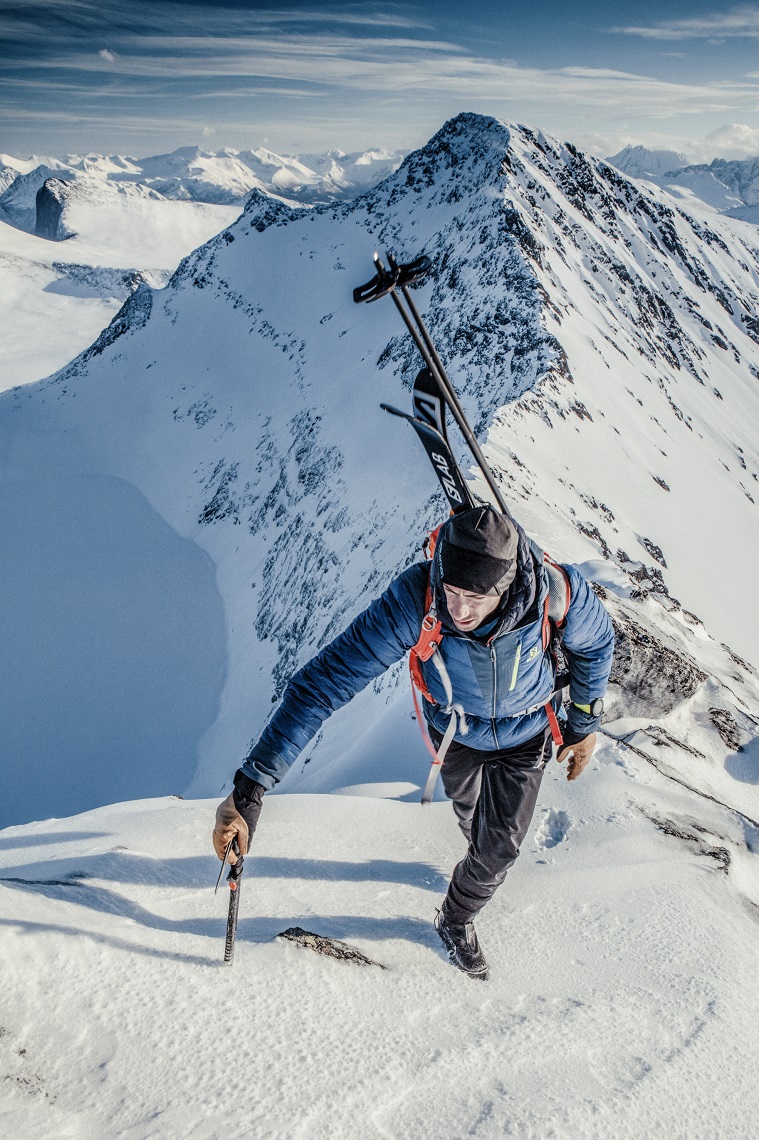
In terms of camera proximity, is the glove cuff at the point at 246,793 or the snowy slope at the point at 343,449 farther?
the snowy slope at the point at 343,449

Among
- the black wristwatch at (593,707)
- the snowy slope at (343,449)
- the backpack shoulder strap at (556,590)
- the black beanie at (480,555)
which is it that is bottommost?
the snowy slope at (343,449)

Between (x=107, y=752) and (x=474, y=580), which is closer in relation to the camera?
(x=474, y=580)

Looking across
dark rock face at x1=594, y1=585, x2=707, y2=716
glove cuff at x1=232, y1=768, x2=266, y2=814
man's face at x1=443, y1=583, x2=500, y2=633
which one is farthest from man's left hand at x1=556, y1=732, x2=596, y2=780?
dark rock face at x1=594, y1=585, x2=707, y2=716

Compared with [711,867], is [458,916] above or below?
above

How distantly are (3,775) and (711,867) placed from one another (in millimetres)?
23048

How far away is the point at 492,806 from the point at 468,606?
4.42 ft

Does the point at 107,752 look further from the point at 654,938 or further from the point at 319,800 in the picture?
the point at 654,938

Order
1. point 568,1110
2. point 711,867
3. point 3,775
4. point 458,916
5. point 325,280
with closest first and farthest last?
point 568,1110 → point 458,916 → point 711,867 → point 3,775 → point 325,280

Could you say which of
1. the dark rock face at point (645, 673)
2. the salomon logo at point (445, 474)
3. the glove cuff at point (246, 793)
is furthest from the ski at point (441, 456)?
the glove cuff at point (246, 793)

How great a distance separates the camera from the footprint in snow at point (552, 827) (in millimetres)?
5004

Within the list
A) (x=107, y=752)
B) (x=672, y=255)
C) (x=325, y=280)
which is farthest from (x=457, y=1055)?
(x=672, y=255)

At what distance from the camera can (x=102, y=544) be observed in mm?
37562

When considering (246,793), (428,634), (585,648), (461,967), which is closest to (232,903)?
(246,793)

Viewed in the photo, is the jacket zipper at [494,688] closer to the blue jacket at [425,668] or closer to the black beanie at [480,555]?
the blue jacket at [425,668]
